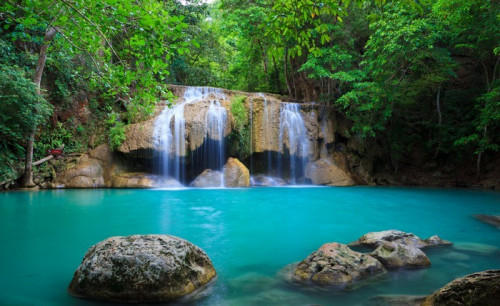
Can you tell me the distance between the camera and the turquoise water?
350cm

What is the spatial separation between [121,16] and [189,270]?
114 inches

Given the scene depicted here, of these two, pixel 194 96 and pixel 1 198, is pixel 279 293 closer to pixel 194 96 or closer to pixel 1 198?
pixel 1 198

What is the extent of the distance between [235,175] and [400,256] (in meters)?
11.2

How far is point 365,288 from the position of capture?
3.52m

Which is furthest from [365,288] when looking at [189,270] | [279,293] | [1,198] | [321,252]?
[1,198]

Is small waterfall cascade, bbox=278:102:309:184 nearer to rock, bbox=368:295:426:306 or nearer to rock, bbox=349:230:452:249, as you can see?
rock, bbox=349:230:452:249

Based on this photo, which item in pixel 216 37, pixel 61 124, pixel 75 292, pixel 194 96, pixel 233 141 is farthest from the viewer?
pixel 216 37

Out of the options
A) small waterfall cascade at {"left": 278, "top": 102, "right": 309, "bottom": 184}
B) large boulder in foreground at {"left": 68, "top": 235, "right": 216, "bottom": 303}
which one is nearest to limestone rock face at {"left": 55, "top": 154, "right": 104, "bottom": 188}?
small waterfall cascade at {"left": 278, "top": 102, "right": 309, "bottom": 184}

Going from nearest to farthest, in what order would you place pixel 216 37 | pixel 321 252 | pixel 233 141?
pixel 321 252
pixel 233 141
pixel 216 37

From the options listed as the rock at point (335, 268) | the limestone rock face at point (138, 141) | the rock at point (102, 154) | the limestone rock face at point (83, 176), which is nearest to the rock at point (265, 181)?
the limestone rock face at point (138, 141)

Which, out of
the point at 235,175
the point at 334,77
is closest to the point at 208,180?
the point at 235,175

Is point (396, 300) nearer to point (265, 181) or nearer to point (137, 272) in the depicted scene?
point (137, 272)

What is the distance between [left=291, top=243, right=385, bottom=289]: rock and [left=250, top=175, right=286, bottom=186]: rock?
12260 millimetres

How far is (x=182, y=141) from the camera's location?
1503 cm
